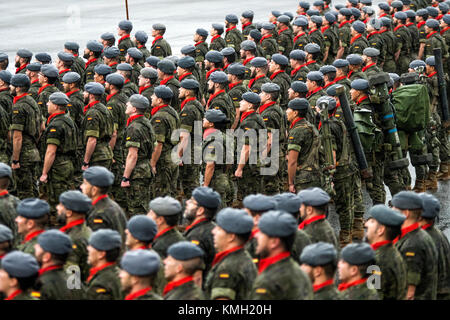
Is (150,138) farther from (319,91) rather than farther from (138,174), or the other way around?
(319,91)

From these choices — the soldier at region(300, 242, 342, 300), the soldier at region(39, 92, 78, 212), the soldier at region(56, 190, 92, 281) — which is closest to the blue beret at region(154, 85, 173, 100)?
the soldier at region(39, 92, 78, 212)

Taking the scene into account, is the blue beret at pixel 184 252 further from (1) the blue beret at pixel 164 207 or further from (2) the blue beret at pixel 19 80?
(2) the blue beret at pixel 19 80

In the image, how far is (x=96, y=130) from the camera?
11.0 metres

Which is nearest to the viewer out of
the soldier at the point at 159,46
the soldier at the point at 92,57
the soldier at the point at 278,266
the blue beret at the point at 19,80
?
the soldier at the point at 278,266

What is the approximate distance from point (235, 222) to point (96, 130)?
15.9 feet

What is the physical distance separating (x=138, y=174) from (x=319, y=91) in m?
3.26

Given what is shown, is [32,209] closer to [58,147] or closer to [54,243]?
[54,243]

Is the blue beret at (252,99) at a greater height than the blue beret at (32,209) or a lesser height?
greater

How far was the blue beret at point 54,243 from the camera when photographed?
642cm

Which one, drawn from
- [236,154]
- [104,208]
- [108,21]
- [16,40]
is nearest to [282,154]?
[236,154]

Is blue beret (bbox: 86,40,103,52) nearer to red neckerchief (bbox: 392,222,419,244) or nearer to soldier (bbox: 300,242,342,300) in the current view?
red neckerchief (bbox: 392,222,419,244)

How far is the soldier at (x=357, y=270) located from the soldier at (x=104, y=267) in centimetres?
177

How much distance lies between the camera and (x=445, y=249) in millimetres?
7520

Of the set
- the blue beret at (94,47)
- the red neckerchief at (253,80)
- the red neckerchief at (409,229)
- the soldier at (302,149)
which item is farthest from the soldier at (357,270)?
the blue beret at (94,47)
